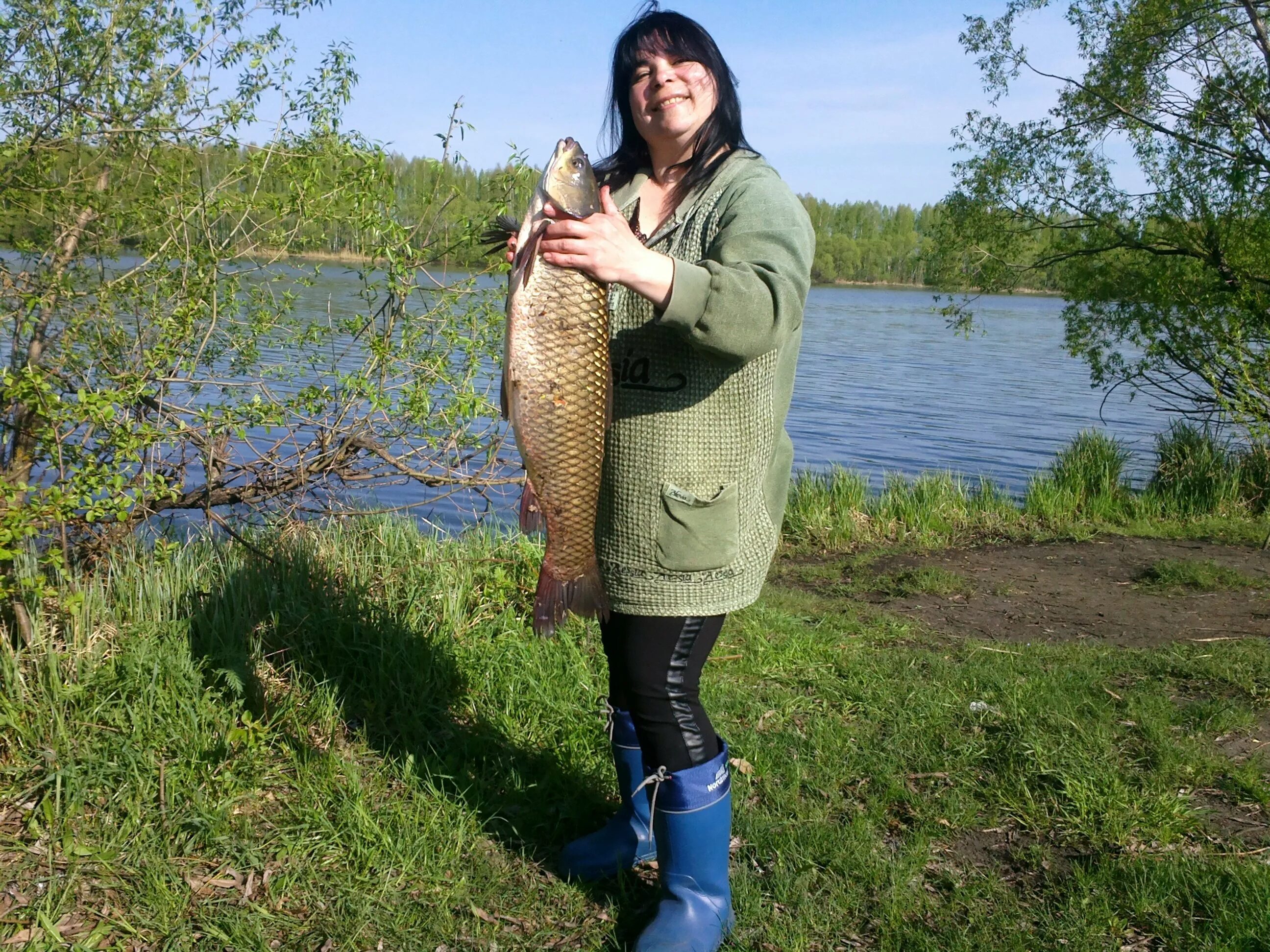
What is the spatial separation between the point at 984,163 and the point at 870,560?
802 centimetres

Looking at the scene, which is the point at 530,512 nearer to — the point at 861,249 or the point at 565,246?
the point at 565,246

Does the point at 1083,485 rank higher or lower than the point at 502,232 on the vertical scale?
lower

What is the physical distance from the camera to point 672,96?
2.77 m

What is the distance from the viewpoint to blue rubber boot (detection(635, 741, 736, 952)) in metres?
3.01

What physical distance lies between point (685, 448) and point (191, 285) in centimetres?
411

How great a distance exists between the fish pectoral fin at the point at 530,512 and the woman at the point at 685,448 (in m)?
0.22

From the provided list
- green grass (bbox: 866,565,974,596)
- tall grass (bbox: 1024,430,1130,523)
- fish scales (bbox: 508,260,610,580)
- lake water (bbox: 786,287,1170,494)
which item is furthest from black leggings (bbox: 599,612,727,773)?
lake water (bbox: 786,287,1170,494)

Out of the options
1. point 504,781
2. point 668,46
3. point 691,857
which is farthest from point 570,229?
point 504,781

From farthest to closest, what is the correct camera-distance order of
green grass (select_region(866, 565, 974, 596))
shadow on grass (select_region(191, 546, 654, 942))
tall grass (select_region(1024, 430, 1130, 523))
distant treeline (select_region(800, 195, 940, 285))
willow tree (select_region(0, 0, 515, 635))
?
distant treeline (select_region(800, 195, 940, 285))
tall grass (select_region(1024, 430, 1130, 523))
green grass (select_region(866, 565, 974, 596))
willow tree (select_region(0, 0, 515, 635))
shadow on grass (select_region(191, 546, 654, 942))

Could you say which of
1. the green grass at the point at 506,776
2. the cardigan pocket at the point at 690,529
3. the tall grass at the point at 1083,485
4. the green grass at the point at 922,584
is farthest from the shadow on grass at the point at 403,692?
the tall grass at the point at 1083,485

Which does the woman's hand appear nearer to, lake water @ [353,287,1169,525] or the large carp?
the large carp

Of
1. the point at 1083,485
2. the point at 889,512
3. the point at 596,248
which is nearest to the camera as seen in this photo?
the point at 596,248

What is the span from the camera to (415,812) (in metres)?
3.72

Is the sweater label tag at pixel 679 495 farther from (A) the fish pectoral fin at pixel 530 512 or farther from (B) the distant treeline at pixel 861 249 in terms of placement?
(B) the distant treeline at pixel 861 249
